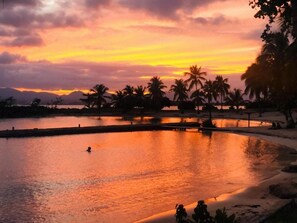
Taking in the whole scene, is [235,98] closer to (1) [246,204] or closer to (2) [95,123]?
(2) [95,123]

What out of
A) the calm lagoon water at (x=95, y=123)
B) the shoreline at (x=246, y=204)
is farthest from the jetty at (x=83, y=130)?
the shoreline at (x=246, y=204)

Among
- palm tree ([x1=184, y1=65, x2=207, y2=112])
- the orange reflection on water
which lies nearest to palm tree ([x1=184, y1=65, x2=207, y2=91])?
palm tree ([x1=184, y1=65, x2=207, y2=112])

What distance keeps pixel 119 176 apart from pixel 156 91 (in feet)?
266

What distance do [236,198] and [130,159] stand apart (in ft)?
47.7

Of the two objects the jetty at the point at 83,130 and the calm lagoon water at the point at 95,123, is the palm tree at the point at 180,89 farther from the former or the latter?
the jetty at the point at 83,130

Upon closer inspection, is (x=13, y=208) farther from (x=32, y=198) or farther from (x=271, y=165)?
(x=271, y=165)

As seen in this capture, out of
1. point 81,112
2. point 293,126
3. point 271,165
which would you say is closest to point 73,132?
point 293,126

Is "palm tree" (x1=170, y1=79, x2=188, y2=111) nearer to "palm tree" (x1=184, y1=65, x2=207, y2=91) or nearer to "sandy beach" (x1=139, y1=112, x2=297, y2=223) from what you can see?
"palm tree" (x1=184, y1=65, x2=207, y2=91)

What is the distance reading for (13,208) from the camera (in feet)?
51.3

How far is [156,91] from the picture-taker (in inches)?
4058

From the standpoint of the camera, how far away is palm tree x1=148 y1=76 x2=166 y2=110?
103 meters

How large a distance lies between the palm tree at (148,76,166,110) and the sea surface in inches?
2463

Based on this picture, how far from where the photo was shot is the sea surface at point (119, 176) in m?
15.6

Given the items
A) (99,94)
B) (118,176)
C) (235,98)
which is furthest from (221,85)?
(118,176)
